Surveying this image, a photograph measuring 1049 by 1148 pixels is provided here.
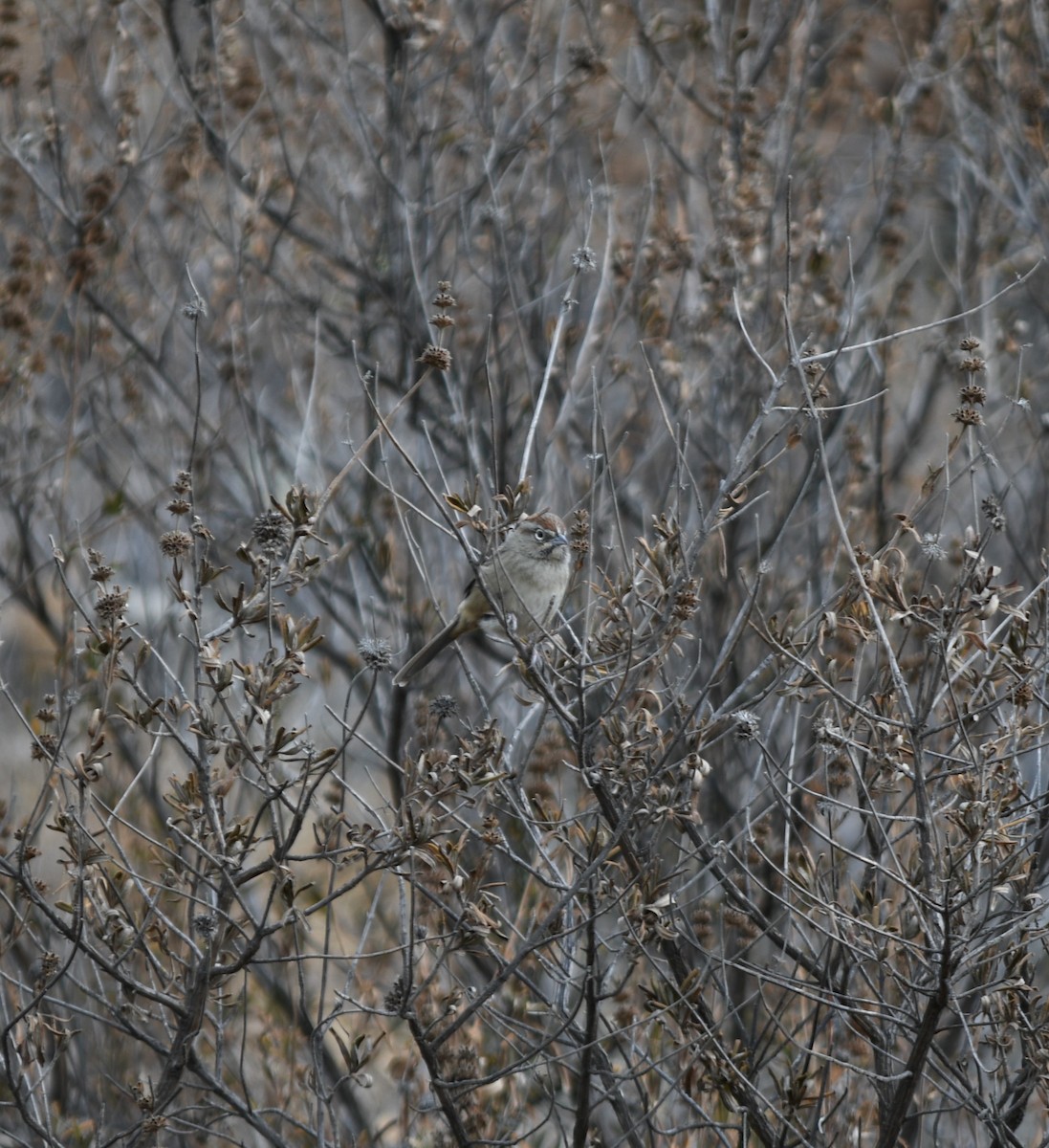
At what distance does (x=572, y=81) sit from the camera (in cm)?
809

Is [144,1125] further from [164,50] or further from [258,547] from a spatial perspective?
[164,50]

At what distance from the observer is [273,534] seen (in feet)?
12.1

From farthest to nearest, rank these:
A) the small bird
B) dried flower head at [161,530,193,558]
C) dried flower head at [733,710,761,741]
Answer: the small bird, dried flower head at [733,710,761,741], dried flower head at [161,530,193,558]

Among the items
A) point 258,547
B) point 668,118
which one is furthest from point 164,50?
point 258,547

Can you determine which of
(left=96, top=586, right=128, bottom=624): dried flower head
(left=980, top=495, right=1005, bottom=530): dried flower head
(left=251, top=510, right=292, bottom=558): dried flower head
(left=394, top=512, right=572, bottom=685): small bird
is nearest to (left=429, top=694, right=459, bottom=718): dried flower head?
(left=251, top=510, right=292, bottom=558): dried flower head

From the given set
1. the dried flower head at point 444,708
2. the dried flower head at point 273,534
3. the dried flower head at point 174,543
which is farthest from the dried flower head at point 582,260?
the dried flower head at point 174,543

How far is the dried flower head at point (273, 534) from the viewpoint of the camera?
12.1 ft

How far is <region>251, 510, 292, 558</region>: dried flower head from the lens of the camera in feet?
12.1

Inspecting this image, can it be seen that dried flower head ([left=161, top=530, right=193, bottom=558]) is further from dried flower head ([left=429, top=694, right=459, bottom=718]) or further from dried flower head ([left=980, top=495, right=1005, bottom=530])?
dried flower head ([left=980, top=495, right=1005, bottom=530])

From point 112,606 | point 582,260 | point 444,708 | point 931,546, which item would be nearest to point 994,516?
point 931,546

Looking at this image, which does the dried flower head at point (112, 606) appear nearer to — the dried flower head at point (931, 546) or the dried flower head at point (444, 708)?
the dried flower head at point (444, 708)

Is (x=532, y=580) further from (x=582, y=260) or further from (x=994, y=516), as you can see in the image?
(x=994, y=516)

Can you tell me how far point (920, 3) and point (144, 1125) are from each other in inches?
472

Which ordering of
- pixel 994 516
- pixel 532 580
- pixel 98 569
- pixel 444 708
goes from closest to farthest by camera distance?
pixel 994 516, pixel 98 569, pixel 444 708, pixel 532 580
